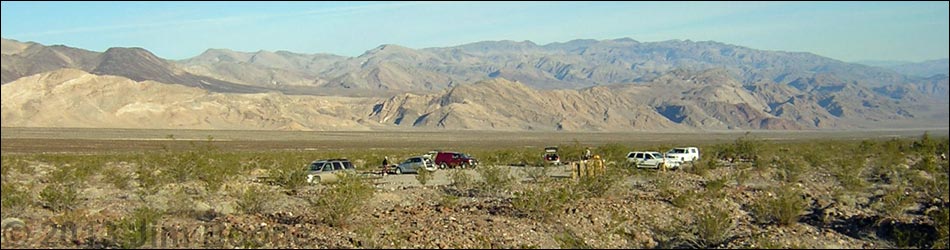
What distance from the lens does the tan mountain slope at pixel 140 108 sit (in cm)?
11719

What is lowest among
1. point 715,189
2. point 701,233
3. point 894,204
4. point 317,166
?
point 701,233

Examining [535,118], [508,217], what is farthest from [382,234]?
[535,118]

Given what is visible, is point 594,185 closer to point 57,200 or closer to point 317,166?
point 57,200

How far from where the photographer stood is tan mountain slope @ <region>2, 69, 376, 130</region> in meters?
117

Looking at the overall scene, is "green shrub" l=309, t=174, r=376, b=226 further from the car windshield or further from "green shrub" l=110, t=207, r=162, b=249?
the car windshield

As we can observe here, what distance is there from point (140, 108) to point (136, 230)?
125 m

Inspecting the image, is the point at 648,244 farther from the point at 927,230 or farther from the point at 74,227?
the point at 74,227

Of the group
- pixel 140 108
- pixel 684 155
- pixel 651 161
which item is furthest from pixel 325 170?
pixel 140 108

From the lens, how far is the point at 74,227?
14602mm

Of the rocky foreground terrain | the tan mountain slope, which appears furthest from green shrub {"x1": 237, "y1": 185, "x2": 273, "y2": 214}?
the tan mountain slope

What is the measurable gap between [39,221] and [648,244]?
38.7ft

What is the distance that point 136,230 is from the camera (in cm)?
1303

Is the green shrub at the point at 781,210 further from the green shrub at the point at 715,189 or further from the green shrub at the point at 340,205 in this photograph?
the green shrub at the point at 340,205

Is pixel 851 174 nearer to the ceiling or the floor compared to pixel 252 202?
nearer to the floor
